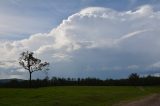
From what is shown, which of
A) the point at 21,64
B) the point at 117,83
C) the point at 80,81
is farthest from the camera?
the point at 80,81

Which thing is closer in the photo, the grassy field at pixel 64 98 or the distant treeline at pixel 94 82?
the grassy field at pixel 64 98

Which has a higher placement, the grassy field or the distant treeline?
the distant treeline

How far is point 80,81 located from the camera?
13638 centimetres

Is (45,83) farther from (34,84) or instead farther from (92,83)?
(92,83)

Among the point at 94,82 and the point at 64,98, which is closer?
the point at 64,98

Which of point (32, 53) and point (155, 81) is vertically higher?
point (32, 53)

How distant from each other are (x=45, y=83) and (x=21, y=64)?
1714 cm

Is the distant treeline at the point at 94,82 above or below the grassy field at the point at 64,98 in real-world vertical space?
above

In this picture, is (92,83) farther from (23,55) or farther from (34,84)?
(23,55)

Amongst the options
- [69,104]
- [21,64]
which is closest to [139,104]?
[69,104]

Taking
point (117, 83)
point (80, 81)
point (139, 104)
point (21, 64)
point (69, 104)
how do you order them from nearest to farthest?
point (139, 104) < point (69, 104) < point (21, 64) < point (117, 83) < point (80, 81)

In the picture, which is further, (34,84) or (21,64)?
(34,84)

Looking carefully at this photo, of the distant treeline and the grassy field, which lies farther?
the distant treeline

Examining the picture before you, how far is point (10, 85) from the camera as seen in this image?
120 metres
